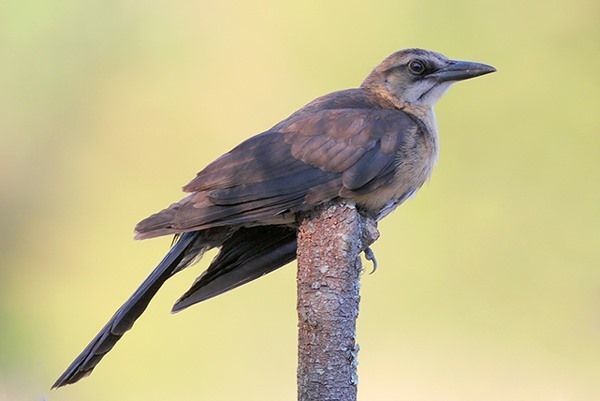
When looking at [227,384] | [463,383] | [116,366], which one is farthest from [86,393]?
[463,383]

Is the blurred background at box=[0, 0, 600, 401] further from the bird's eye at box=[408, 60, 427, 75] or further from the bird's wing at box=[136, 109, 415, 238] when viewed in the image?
the bird's wing at box=[136, 109, 415, 238]

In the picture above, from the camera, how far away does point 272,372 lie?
6422 millimetres

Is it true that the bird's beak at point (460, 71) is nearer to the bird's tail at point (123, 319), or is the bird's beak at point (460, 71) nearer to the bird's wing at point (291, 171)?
the bird's wing at point (291, 171)

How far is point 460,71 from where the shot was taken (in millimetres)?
4559

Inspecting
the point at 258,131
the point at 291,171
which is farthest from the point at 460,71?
the point at 258,131

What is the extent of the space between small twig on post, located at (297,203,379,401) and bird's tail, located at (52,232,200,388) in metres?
0.68

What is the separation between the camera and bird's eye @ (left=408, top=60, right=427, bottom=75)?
4.62 meters

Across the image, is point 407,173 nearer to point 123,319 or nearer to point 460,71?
point 460,71

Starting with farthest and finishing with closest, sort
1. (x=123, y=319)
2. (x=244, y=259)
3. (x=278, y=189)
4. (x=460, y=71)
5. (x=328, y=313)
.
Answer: (x=460, y=71) < (x=244, y=259) < (x=278, y=189) < (x=123, y=319) < (x=328, y=313)

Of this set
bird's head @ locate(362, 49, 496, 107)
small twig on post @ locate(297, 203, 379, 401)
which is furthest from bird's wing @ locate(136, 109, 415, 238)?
small twig on post @ locate(297, 203, 379, 401)

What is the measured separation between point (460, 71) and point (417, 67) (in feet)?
0.60

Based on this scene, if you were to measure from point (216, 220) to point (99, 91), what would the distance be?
4589mm

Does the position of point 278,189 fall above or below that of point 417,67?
below

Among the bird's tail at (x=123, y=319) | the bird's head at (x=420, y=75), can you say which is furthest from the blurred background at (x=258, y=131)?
the bird's tail at (x=123, y=319)
